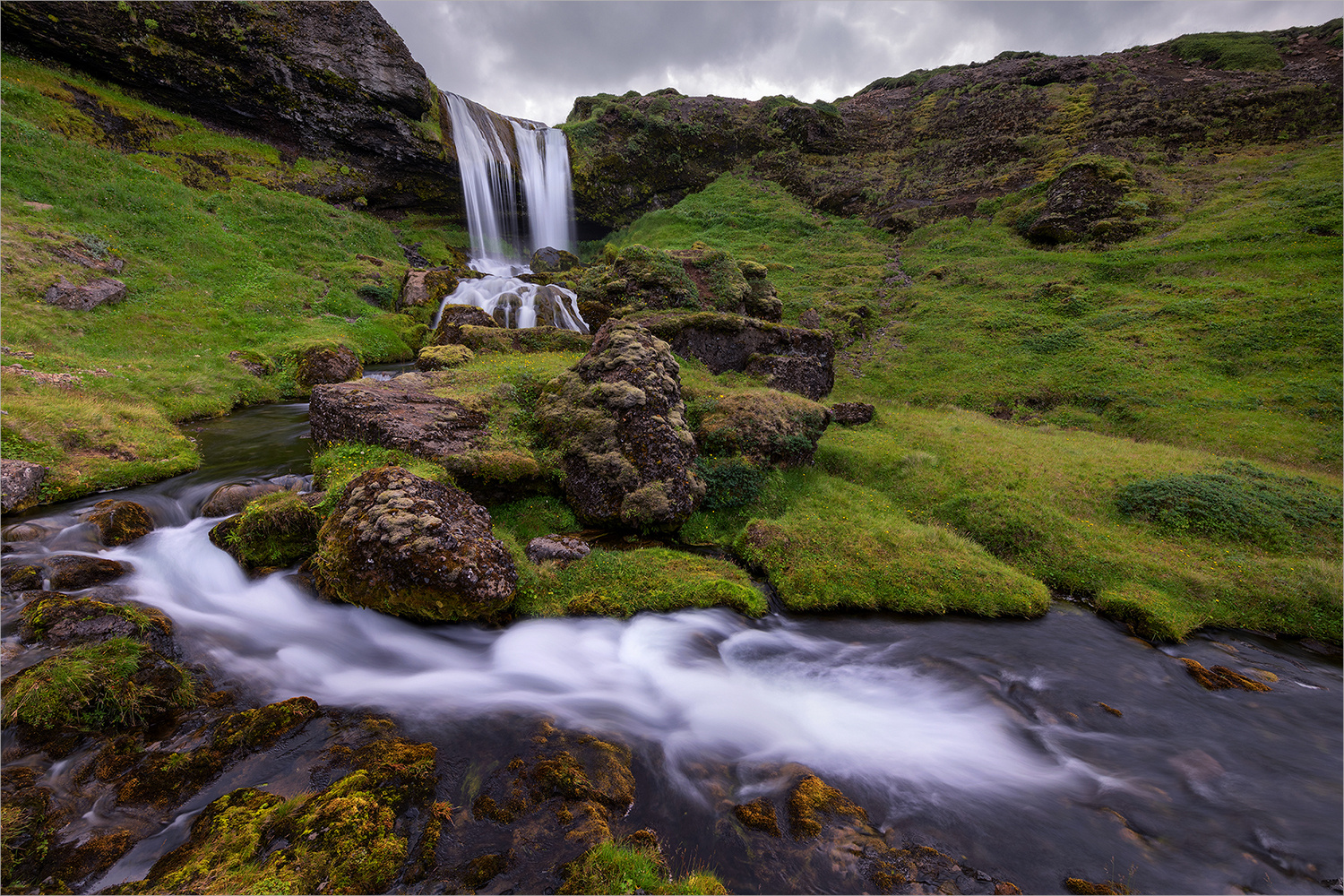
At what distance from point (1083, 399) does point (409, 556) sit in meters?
29.7

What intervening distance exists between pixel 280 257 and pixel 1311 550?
151 feet

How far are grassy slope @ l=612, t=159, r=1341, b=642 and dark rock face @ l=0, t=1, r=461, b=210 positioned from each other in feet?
80.1

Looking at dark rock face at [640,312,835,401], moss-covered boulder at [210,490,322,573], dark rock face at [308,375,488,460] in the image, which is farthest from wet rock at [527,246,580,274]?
moss-covered boulder at [210,490,322,573]

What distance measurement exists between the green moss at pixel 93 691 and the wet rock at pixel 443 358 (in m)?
13.5

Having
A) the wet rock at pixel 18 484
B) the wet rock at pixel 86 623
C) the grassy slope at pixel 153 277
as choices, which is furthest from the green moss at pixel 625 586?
the grassy slope at pixel 153 277

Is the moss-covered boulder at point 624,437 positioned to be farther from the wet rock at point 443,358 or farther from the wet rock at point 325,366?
the wet rock at point 325,366

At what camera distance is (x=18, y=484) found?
10359 millimetres

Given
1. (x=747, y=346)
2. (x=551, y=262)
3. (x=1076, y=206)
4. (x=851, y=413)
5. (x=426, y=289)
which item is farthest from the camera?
(x=551, y=262)

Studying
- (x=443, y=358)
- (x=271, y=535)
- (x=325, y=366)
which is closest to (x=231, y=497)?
(x=271, y=535)

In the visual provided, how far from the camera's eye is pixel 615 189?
56.6 meters

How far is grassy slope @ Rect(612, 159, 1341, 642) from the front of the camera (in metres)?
11.2

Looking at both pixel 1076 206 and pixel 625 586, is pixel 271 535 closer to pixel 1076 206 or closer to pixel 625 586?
pixel 625 586

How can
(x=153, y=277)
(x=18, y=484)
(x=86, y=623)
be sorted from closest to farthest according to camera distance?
(x=86, y=623) → (x=18, y=484) → (x=153, y=277)

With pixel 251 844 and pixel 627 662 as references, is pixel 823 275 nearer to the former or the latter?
pixel 627 662
